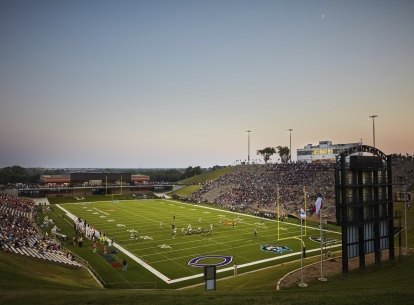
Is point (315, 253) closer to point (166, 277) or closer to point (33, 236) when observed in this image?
point (166, 277)

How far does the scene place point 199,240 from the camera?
41.2m

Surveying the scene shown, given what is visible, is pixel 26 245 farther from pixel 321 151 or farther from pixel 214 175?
pixel 321 151

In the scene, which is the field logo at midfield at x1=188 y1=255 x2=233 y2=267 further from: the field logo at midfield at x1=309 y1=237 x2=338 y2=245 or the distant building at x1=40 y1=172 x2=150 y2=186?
the distant building at x1=40 y1=172 x2=150 y2=186

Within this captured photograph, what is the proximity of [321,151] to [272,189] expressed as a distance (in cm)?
5340

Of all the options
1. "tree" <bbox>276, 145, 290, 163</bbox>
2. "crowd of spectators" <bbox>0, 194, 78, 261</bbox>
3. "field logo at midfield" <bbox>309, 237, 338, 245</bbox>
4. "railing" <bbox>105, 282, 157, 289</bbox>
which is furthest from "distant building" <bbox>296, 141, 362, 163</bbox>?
"railing" <bbox>105, 282, 157, 289</bbox>

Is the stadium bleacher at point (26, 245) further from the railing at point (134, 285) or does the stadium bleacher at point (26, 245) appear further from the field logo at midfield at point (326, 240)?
the field logo at midfield at point (326, 240)

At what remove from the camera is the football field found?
3185cm

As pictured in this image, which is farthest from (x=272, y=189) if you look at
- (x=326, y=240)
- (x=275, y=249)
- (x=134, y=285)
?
(x=134, y=285)

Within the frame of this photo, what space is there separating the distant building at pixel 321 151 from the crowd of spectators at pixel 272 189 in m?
31.4

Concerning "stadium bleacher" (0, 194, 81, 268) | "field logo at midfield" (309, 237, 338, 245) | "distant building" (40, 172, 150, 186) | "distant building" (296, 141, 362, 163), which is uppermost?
"distant building" (296, 141, 362, 163)

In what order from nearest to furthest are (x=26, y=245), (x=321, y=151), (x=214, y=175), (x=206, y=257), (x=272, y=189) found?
(x=26, y=245)
(x=206, y=257)
(x=272, y=189)
(x=321, y=151)
(x=214, y=175)

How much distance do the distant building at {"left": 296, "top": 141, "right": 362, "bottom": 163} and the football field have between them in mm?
66714

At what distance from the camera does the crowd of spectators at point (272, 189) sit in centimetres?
6464

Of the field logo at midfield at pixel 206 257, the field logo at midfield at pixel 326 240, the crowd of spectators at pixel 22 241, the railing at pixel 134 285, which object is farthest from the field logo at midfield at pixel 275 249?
the crowd of spectators at pixel 22 241
